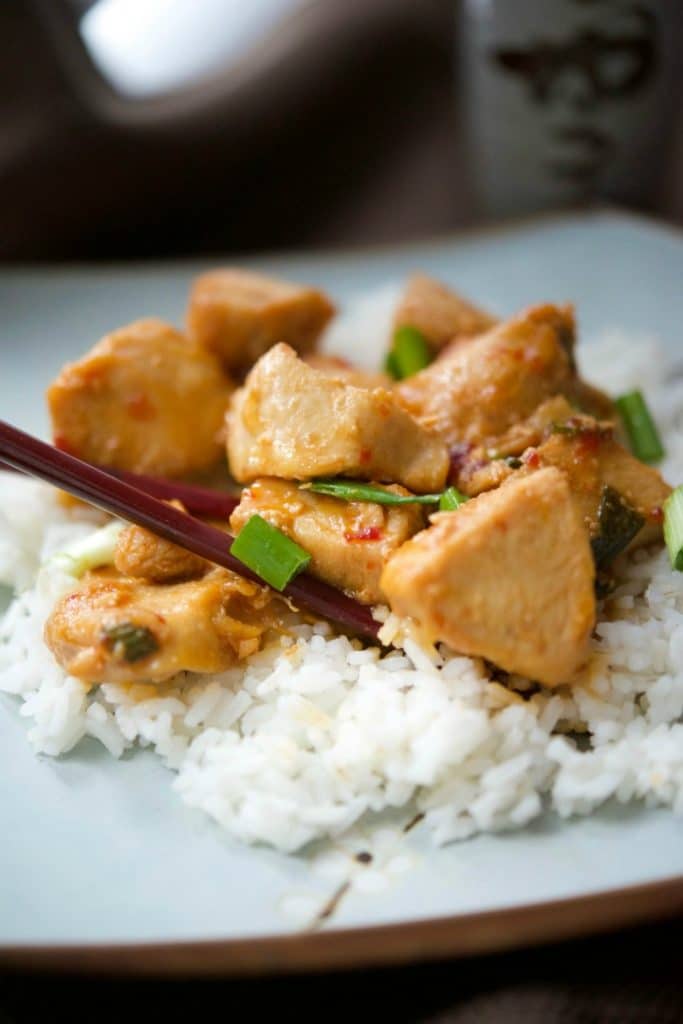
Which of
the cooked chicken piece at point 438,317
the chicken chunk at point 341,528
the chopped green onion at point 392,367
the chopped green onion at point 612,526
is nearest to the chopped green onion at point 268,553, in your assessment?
the chicken chunk at point 341,528

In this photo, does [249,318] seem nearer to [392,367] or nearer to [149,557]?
[392,367]

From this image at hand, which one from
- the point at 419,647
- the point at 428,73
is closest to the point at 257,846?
the point at 419,647

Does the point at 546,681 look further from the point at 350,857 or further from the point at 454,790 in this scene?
the point at 350,857

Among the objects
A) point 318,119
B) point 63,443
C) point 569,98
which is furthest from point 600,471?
point 318,119

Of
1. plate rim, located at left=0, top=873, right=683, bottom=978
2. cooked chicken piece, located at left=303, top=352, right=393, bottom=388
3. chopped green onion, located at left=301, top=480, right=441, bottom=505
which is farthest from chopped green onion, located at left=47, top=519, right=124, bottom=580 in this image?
plate rim, located at left=0, top=873, right=683, bottom=978

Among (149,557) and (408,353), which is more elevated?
(408,353)

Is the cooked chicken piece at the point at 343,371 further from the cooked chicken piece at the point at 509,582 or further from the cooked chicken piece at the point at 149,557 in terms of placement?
the cooked chicken piece at the point at 509,582
